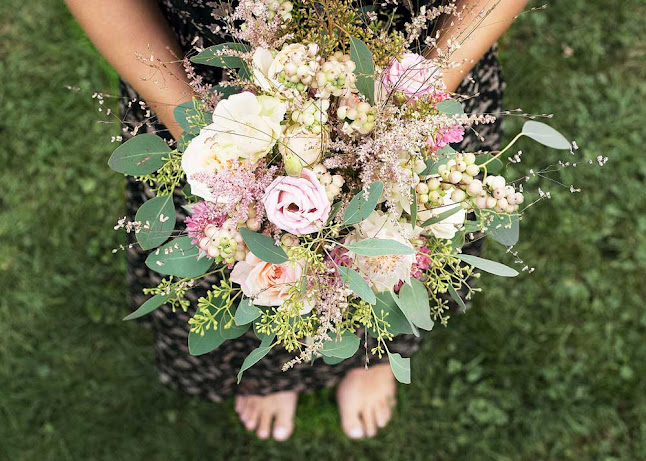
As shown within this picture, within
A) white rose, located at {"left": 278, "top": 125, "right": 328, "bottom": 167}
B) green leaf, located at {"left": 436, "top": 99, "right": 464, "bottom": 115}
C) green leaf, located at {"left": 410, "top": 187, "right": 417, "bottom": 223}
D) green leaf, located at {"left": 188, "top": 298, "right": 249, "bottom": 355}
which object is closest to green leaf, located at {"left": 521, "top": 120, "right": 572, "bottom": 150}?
green leaf, located at {"left": 436, "top": 99, "right": 464, "bottom": 115}

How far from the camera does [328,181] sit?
2.99 feet

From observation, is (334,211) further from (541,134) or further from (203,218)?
(541,134)

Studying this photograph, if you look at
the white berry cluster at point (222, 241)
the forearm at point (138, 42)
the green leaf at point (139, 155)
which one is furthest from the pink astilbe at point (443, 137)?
the forearm at point (138, 42)

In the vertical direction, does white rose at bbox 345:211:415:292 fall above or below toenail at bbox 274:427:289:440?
above

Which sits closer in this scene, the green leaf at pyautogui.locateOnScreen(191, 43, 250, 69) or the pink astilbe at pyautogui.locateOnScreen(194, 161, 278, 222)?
the pink astilbe at pyautogui.locateOnScreen(194, 161, 278, 222)

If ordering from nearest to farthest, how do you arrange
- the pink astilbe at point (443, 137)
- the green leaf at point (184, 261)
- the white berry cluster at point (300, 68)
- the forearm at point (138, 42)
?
the white berry cluster at point (300, 68)
the pink astilbe at point (443, 137)
the green leaf at point (184, 261)
the forearm at point (138, 42)

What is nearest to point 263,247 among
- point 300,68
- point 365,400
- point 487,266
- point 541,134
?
point 300,68

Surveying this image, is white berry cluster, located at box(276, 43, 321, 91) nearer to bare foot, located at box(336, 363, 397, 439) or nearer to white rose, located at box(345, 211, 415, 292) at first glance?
white rose, located at box(345, 211, 415, 292)

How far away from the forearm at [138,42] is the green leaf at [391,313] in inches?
23.9

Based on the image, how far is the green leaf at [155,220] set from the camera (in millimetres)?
1066

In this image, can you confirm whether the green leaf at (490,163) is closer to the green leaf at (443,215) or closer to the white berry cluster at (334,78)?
the green leaf at (443,215)

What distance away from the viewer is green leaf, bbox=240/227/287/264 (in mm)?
920

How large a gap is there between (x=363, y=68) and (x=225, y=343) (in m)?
1.06

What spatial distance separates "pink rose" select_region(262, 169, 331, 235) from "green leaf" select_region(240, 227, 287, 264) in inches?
2.4
